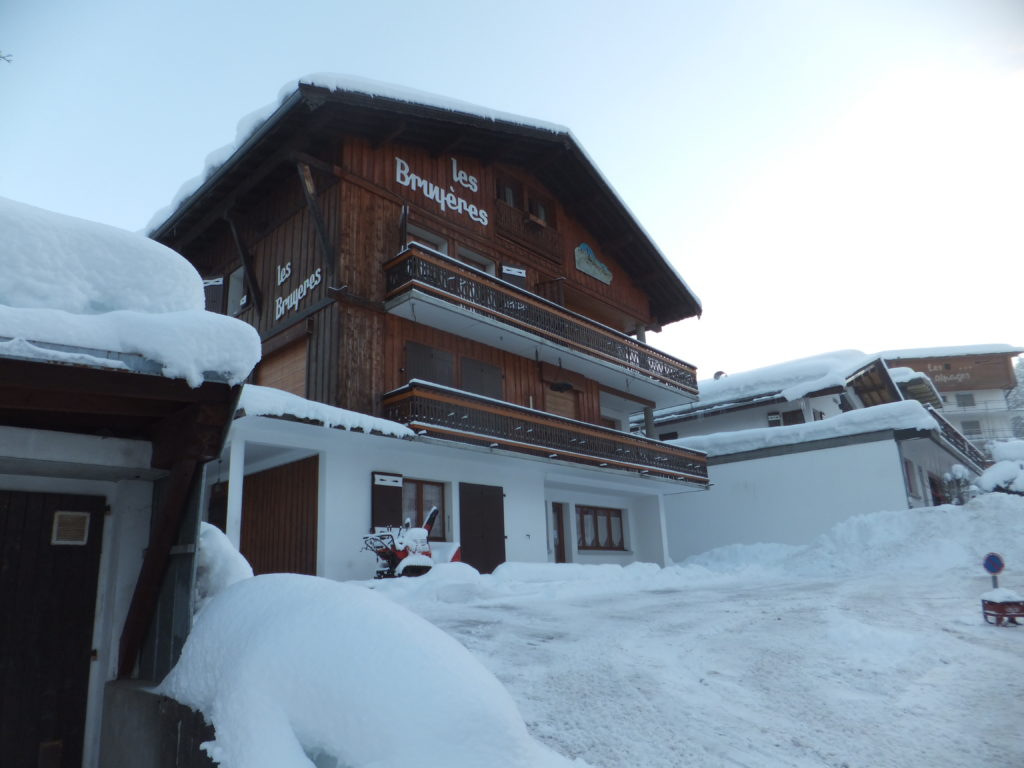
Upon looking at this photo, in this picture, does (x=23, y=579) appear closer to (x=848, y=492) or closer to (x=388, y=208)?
(x=388, y=208)

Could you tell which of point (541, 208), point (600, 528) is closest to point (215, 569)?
point (600, 528)

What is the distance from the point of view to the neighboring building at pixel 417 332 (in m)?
14.8

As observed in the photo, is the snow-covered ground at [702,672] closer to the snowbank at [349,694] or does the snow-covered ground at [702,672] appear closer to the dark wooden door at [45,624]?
the snowbank at [349,694]

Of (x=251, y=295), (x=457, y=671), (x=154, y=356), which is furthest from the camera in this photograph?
(x=251, y=295)

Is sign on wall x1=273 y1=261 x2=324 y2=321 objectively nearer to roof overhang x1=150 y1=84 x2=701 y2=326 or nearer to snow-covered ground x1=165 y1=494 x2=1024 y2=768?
roof overhang x1=150 y1=84 x2=701 y2=326

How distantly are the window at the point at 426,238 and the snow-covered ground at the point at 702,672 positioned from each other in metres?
9.03

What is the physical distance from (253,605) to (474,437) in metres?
11.6

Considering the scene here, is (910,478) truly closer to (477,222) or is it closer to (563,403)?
(563,403)

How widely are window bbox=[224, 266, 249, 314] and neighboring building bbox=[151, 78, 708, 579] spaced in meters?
0.06

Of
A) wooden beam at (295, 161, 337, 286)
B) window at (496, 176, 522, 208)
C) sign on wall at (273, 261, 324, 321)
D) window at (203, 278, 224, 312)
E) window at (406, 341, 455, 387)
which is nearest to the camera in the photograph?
wooden beam at (295, 161, 337, 286)

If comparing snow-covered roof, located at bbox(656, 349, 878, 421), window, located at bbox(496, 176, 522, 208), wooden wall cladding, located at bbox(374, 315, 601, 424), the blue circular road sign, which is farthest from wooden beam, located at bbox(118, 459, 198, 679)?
snow-covered roof, located at bbox(656, 349, 878, 421)

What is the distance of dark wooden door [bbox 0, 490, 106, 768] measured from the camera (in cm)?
513

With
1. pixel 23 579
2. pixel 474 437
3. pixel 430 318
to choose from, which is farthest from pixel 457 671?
pixel 430 318

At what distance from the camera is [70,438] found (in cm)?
510
